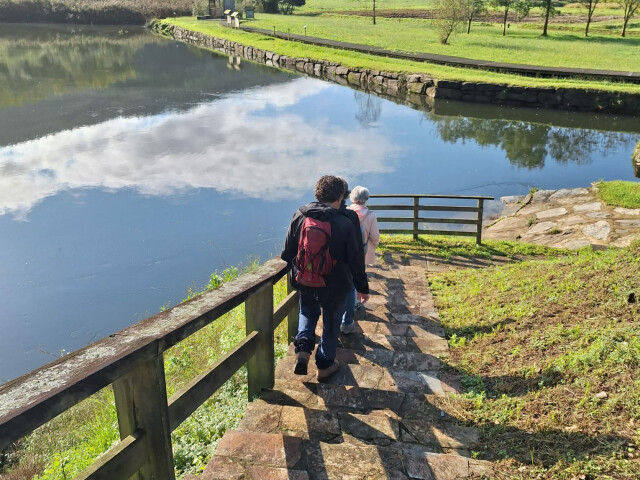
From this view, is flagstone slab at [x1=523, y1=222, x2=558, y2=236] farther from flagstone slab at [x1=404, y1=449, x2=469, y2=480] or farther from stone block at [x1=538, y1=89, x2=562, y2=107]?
stone block at [x1=538, y1=89, x2=562, y2=107]

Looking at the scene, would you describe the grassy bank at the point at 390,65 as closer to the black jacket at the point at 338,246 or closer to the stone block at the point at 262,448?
the black jacket at the point at 338,246

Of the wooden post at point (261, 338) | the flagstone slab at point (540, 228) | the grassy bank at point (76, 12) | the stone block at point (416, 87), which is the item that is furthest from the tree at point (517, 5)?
the wooden post at point (261, 338)

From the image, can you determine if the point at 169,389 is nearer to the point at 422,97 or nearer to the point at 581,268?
the point at 581,268

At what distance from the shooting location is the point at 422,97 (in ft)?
94.0

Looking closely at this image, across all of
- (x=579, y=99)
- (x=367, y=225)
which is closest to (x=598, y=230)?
(x=367, y=225)

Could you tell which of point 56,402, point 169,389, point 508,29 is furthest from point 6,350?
point 508,29

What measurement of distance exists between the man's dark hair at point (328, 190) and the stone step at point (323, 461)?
5.88 feet

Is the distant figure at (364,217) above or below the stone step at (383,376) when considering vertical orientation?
above

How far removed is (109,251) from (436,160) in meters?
11.3

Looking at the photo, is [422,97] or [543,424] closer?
[543,424]

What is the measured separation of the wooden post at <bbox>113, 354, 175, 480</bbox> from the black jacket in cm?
174

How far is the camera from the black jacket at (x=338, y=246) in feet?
13.3

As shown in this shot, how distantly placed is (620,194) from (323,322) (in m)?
11.7

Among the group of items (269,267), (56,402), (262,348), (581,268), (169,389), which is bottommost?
(169,389)
